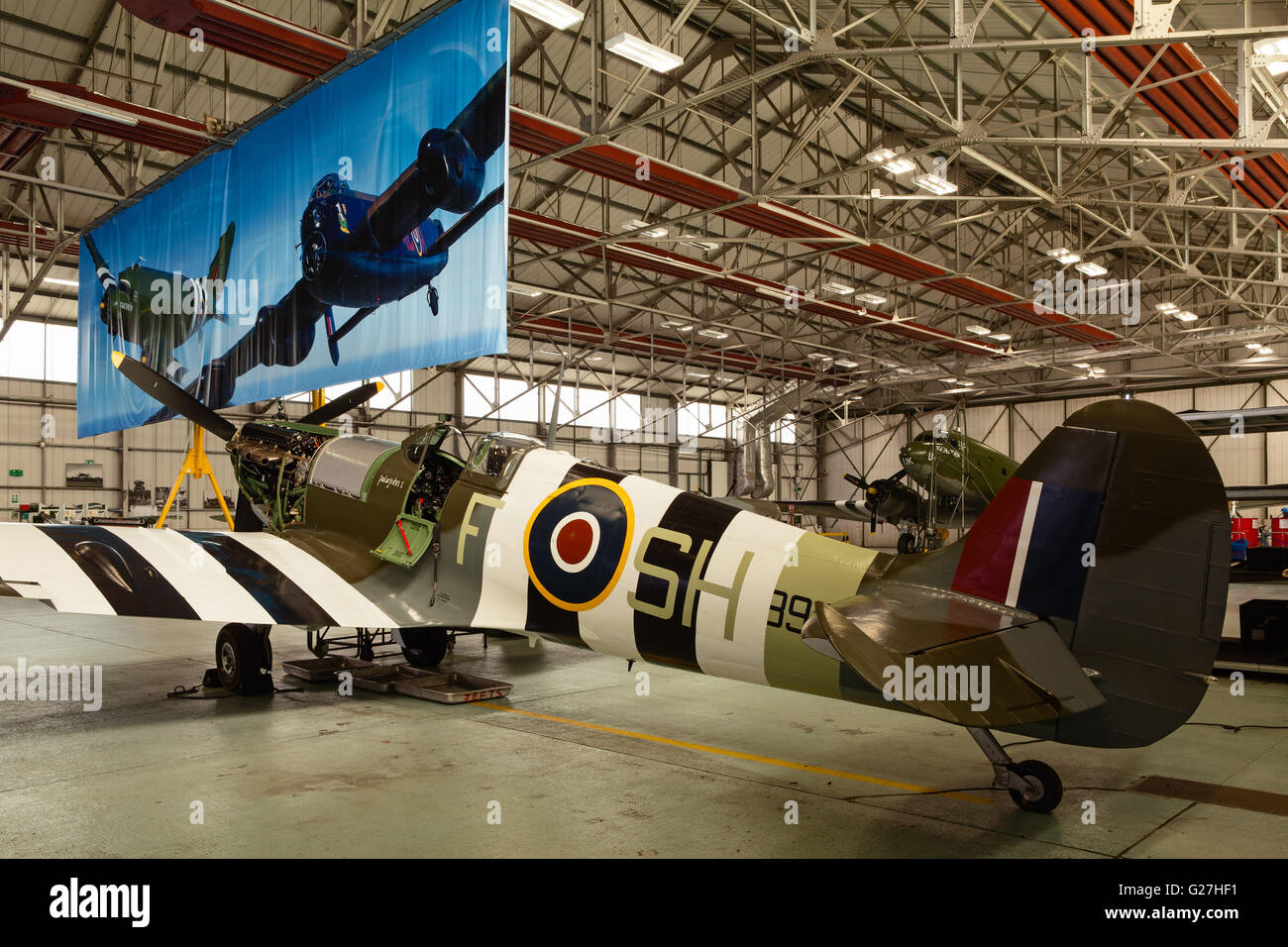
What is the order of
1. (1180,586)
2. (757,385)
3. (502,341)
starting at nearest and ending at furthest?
(1180,586), (502,341), (757,385)

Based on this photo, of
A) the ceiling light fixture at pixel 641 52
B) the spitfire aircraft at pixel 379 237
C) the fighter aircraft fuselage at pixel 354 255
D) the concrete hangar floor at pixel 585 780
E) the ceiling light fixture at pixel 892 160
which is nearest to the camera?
the concrete hangar floor at pixel 585 780

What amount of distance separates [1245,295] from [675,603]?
3206 cm

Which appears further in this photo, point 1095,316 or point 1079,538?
point 1095,316

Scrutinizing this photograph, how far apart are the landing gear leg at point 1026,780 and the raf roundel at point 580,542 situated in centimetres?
255

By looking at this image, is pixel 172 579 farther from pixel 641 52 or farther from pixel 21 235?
pixel 21 235

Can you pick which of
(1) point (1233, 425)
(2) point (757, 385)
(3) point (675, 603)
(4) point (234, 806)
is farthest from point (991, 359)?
(4) point (234, 806)

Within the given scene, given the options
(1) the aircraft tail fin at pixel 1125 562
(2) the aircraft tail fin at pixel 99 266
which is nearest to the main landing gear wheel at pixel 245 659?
(1) the aircraft tail fin at pixel 1125 562

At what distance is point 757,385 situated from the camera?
132ft

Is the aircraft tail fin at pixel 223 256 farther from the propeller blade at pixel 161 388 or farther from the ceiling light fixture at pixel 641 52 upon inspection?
the ceiling light fixture at pixel 641 52

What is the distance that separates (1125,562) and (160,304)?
14.9m

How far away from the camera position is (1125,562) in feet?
13.8

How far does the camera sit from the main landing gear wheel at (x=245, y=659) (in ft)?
25.0

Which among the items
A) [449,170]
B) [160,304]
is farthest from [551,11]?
[160,304]

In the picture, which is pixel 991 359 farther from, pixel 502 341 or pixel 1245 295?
pixel 502 341
